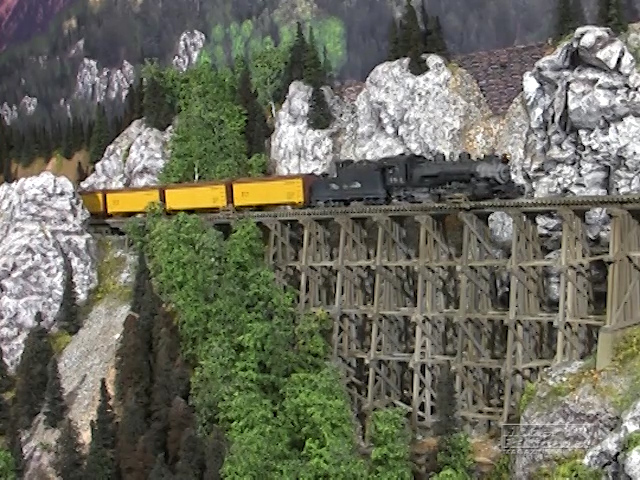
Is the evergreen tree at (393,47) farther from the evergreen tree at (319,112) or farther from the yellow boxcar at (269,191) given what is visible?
the yellow boxcar at (269,191)

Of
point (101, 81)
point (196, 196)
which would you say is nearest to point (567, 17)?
point (196, 196)

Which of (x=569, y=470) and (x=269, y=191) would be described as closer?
(x=569, y=470)

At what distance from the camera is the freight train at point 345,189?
32250 millimetres

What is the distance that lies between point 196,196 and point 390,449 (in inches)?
807

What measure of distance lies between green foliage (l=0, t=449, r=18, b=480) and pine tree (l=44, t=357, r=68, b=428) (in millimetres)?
3456

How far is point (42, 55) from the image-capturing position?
81.4m

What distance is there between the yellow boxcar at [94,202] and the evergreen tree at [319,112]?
1279 cm

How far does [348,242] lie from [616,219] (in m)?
11.0

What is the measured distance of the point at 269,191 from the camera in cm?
4031

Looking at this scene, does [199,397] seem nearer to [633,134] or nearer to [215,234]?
[215,234]

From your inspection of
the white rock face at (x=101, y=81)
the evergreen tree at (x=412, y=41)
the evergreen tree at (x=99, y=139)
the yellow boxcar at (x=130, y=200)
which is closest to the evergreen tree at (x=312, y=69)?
the evergreen tree at (x=412, y=41)

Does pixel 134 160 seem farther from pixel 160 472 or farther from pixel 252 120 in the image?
pixel 160 472

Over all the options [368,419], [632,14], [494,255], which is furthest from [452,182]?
[632,14]

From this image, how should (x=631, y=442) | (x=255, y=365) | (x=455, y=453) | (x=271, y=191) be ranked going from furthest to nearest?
(x=271, y=191) < (x=255, y=365) < (x=455, y=453) < (x=631, y=442)
